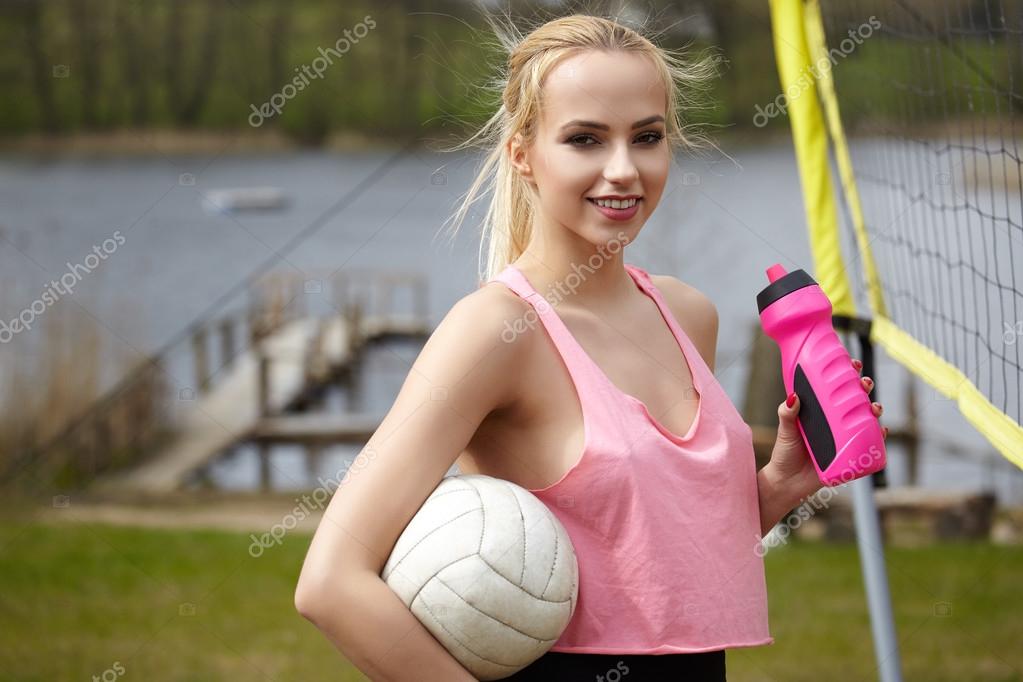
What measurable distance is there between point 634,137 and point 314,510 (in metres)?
8.19

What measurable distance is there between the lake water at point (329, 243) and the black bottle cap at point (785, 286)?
322 mm

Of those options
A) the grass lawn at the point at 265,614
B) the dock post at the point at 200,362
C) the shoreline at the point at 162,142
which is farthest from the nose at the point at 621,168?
the shoreline at the point at 162,142

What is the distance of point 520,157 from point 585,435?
1.61 ft

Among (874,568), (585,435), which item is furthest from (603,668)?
(874,568)

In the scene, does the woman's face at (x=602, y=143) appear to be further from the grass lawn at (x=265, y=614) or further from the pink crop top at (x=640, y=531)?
the grass lawn at (x=265, y=614)

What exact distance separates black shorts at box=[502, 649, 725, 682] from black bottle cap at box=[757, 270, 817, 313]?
0.57m

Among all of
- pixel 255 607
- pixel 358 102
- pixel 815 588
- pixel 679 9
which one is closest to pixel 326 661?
pixel 255 607

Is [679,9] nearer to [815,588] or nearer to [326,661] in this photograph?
[815,588]

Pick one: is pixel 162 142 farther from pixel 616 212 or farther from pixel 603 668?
pixel 603 668

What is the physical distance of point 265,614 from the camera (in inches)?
247

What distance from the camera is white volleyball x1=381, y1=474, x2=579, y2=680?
1805mm

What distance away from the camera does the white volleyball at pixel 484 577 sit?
180 centimetres

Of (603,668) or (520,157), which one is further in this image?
(520,157)

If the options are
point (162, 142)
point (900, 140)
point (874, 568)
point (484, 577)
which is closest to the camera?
point (484, 577)
